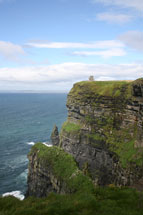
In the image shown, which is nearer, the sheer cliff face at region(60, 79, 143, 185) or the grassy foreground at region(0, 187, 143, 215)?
the grassy foreground at region(0, 187, 143, 215)

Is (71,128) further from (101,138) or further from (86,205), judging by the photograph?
(86,205)

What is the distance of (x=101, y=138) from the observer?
64062 mm

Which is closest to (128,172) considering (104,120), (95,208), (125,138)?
(125,138)

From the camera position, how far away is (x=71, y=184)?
94.2 feet

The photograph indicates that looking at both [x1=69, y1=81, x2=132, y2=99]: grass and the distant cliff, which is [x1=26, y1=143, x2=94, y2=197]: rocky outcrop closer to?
the distant cliff

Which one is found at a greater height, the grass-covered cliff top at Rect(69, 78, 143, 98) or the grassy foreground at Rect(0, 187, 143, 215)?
the grass-covered cliff top at Rect(69, 78, 143, 98)

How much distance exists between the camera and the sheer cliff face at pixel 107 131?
50.1 meters

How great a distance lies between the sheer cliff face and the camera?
50.1 metres

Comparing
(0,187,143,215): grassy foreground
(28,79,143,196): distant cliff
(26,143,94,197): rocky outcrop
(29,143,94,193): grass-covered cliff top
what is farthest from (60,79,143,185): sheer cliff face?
(0,187,143,215): grassy foreground

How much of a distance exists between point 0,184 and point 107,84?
53.7 meters

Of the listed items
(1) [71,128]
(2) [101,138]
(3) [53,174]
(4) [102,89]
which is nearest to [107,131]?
(2) [101,138]

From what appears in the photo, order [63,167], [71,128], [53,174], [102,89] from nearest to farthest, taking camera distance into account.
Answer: [63,167] → [53,174] → [102,89] → [71,128]

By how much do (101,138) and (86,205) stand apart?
48.6 m

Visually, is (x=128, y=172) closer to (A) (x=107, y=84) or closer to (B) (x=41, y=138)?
(A) (x=107, y=84)
